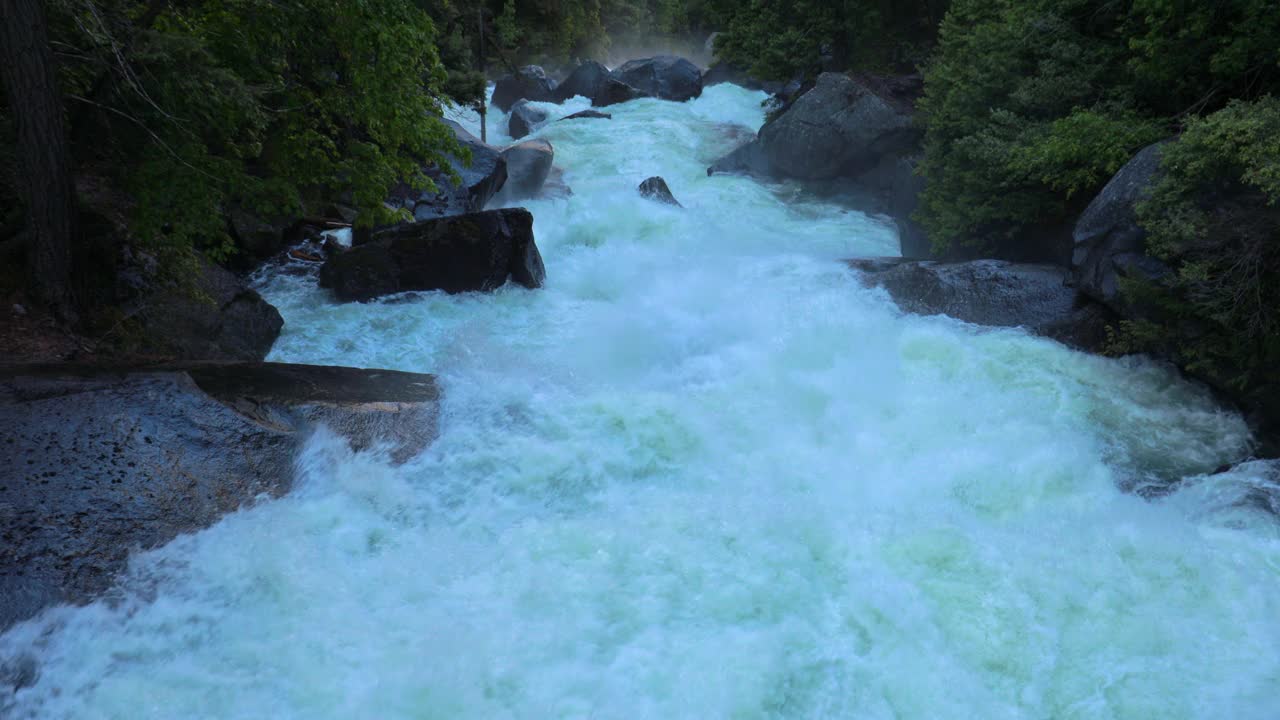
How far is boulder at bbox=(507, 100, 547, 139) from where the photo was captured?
24.3m

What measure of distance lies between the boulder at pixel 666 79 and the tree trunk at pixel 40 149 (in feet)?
81.6

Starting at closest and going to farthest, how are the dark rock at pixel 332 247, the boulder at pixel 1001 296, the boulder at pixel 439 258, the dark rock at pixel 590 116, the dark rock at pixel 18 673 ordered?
the dark rock at pixel 18 673 → the boulder at pixel 1001 296 → the boulder at pixel 439 258 → the dark rock at pixel 332 247 → the dark rock at pixel 590 116

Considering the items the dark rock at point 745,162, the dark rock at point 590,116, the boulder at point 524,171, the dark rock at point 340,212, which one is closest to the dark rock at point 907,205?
the dark rock at point 745,162

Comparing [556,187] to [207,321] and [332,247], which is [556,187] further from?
[207,321]

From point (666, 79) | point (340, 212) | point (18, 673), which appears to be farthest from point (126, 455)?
point (666, 79)

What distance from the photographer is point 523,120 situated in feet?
80.9

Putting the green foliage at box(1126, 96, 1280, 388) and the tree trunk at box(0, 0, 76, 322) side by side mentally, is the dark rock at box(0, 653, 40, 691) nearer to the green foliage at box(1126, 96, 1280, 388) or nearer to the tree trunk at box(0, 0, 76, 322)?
the tree trunk at box(0, 0, 76, 322)

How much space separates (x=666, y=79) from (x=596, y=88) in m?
3.15

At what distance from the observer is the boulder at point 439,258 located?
10680 millimetres

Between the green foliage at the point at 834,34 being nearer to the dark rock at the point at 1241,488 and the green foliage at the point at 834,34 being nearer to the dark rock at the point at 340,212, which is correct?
the dark rock at the point at 340,212

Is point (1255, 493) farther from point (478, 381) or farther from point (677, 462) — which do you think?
point (478, 381)

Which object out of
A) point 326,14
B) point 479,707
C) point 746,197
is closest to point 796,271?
point 746,197

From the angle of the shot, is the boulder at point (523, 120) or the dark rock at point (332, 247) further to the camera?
the boulder at point (523, 120)

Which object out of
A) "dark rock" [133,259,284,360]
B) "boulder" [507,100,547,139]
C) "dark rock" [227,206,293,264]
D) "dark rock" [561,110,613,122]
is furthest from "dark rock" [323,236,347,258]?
"dark rock" [561,110,613,122]
